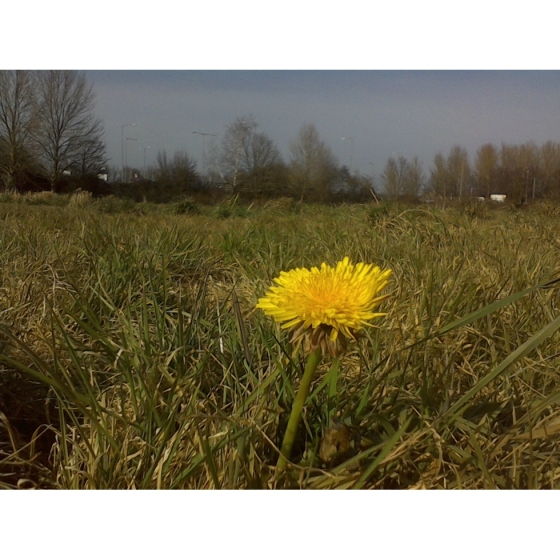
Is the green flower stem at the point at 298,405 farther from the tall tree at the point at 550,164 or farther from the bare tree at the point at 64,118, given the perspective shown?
the tall tree at the point at 550,164

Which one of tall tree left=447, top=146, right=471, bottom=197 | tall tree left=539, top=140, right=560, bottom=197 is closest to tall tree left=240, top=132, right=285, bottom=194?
tall tree left=447, top=146, right=471, bottom=197

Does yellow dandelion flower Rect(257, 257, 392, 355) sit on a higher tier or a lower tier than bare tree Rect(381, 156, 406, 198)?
lower

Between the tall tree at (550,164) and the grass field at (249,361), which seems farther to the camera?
the tall tree at (550,164)

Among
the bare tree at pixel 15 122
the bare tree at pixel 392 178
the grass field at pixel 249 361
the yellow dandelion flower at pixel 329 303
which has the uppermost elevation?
the bare tree at pixel 15 122

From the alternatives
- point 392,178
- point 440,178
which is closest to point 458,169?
point 440,178

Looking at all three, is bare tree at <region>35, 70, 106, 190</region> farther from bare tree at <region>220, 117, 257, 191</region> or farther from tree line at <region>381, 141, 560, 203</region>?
tree line at <region>381, 141, 560, 203</region>

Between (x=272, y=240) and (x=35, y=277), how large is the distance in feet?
1.54

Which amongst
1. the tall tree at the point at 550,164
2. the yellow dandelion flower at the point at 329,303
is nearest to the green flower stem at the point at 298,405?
the yellow dandelion flower at the point at 329,303

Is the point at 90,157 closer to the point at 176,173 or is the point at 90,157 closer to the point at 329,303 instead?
the point at 176,173

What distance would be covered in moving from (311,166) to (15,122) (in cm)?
55

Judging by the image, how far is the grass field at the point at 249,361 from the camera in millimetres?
474

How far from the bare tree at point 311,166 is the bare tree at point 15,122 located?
474mm

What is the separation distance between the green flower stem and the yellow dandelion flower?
0.03ft

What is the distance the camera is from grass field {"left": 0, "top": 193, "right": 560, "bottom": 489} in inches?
18.7
